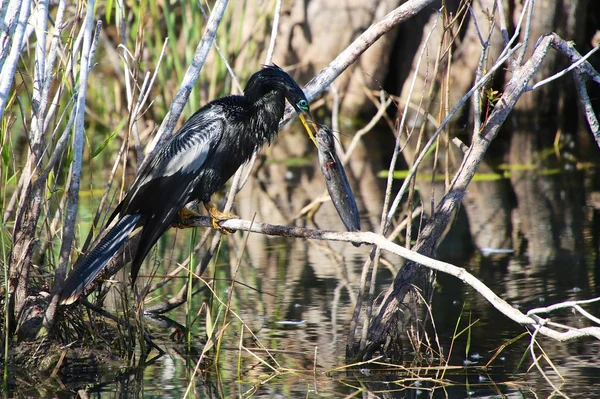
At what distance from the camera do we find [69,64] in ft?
12.4

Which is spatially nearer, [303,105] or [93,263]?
[93,263]

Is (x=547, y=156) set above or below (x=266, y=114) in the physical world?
above

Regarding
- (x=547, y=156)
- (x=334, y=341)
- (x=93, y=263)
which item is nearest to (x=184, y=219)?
(x=93, y=263)

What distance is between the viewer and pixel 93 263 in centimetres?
357

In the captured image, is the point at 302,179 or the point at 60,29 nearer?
the point at 60,29

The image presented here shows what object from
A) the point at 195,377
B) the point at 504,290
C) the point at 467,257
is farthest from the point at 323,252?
the point at 195,377

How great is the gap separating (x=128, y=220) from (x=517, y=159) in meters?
5.75

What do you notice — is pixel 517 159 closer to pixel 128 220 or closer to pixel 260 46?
pixel 260 46

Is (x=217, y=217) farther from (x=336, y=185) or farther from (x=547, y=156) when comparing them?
(x=547, y=156)

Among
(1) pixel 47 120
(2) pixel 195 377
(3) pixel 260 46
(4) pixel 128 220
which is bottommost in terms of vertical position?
(2) pixel 195 377

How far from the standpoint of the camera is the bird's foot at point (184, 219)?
401 centimetres

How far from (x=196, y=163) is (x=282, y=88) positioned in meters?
0.51

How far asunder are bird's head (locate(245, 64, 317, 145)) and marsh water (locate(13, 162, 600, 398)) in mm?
668

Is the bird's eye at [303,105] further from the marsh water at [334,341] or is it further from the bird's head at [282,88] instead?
the marsh water at [334,341]
